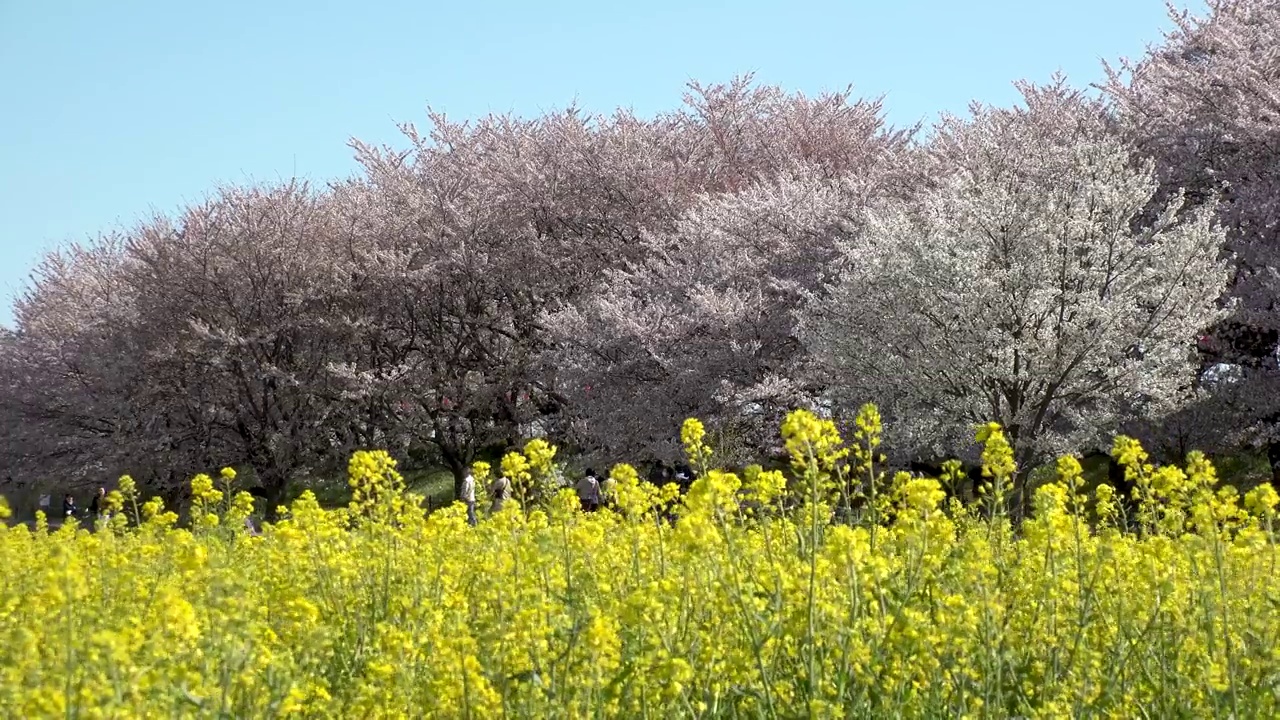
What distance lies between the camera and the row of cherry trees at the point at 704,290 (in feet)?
55.8

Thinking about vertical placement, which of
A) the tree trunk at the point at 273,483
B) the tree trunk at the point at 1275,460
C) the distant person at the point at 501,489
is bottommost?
the tree trunk at the point at 1275,460

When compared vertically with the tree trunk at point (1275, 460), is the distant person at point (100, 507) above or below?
above

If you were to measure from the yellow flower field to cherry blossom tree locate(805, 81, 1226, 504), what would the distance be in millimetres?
10996

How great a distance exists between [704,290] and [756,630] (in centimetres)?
1816

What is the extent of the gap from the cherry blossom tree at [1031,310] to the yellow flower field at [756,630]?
433 inches

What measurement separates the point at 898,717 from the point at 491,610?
215cm

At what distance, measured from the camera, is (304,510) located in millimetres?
7043

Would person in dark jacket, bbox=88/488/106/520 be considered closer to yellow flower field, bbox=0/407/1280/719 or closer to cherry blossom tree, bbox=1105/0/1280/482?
yellow flower field, bbox=0/407/1280/719

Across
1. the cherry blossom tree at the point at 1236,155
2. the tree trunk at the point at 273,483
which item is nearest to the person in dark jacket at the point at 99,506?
the tree trunk at the point at 273,483

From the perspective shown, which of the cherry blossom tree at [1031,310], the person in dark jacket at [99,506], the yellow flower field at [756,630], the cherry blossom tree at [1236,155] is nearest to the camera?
the yellow flower field at [756,630]

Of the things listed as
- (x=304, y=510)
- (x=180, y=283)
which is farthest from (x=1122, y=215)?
(x=180, y=283)

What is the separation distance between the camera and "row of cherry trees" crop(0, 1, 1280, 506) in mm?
17016

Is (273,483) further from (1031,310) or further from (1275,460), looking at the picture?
(1275,460)

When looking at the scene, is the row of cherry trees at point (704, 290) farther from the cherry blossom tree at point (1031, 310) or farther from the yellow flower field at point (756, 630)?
the yellow flower field at point (756, 630)
